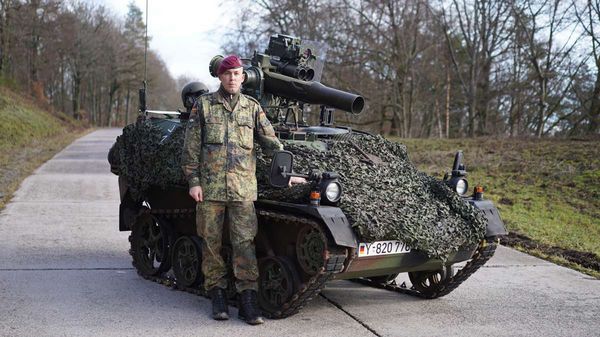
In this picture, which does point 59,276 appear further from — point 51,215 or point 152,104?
point 152,104

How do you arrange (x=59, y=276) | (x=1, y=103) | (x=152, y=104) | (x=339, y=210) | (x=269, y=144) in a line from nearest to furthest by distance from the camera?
(x=339, y=210)
(x=269, y=144)
(x=59, y=276)
(x=1, y=103)
(x=152, y=104)

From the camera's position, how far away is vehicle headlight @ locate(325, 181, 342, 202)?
5.63 m

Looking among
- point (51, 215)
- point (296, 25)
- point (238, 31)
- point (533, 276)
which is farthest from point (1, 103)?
point (533, 276)

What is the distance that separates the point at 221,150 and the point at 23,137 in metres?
23.7

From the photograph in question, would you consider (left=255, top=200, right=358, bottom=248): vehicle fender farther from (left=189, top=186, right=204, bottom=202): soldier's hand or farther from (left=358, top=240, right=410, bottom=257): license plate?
(left=189, top=186, right=204, bottom=202): soldier's hand

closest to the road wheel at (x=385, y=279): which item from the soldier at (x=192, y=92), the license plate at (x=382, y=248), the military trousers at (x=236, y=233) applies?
the license plate at (x=382, y=248)

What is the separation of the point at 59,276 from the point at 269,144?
2985mm

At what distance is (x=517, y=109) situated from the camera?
31.8m

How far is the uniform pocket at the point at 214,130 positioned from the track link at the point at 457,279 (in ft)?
8.67

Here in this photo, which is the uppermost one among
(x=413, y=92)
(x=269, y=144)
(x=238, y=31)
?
(x=238, y=31)

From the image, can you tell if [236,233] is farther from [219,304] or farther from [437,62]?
[437,62]

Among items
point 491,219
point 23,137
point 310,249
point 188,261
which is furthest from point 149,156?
point 23,137

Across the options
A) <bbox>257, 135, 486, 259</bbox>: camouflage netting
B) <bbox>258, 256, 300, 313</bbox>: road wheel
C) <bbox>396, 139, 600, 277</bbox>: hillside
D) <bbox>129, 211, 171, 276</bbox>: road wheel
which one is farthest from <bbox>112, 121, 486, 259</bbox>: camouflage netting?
<bbox>396, 139, 600, 277</bbox>: hillside

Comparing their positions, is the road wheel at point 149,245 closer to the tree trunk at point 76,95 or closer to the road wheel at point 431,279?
the road wheel at point 431,279
